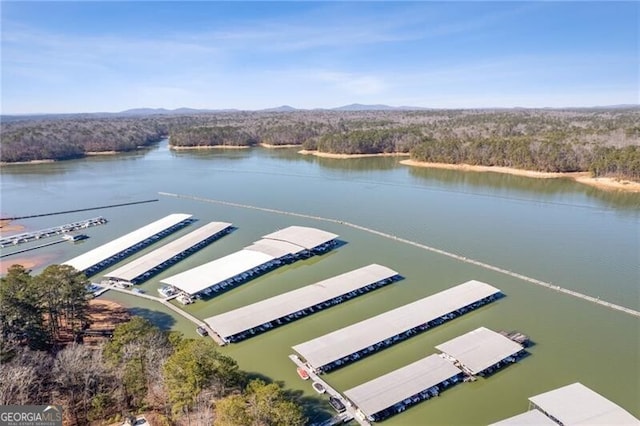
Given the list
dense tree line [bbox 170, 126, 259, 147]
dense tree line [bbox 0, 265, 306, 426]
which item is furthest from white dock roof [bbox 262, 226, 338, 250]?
dense tree line [bbox 170, 126, 259, 147]

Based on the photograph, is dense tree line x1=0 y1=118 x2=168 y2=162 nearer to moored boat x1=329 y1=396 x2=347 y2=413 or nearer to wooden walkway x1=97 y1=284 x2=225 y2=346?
wooden walkway x1=97 y1=284 x2=225 y2=346

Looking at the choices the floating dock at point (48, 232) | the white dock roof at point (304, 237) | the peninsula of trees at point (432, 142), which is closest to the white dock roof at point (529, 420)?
the white dock roof at point (304, 237)

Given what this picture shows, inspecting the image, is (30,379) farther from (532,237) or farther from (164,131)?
(164,131)

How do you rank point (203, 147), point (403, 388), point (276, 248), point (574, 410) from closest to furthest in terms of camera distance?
point (574, 410)
point (403, 388)
point (276, 248)
point (203, 147)

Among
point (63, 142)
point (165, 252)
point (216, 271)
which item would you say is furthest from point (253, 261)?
point (63, 142)

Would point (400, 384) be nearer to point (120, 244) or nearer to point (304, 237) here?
point (304, 237)

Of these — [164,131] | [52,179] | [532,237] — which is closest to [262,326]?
[532,237]

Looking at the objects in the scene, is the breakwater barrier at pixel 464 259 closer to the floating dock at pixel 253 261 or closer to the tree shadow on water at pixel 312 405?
the floating dock at pixel 253 261
